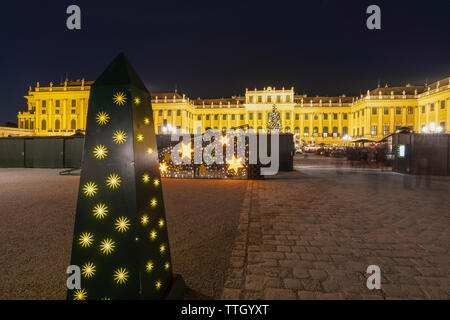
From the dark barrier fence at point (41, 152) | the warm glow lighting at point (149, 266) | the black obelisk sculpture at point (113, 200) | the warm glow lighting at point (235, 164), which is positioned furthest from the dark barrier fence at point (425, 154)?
the black obelisk sculpture at point (113, 200)

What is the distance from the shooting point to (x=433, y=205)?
613 centimetres

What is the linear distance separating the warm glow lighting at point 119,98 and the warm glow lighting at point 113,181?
1.68 ft

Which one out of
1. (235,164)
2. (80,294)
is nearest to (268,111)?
(235,164)

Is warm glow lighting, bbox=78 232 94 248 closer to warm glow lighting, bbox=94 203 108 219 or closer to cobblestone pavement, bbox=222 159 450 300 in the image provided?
warm glow lighting, bbox=94 203 108 219

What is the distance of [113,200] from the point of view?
6.13 ft

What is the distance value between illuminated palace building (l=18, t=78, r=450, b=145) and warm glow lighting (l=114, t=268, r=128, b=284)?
62.7m

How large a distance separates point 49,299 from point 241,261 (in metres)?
1.91

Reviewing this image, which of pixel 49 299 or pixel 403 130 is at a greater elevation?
pixel 403 130

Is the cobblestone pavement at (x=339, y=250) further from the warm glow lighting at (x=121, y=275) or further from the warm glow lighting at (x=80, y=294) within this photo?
the warm glow lighting at (x=80, y=294)

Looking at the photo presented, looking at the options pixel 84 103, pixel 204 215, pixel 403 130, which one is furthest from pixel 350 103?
pixel 204 215

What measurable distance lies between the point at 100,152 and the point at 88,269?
0.86 meters

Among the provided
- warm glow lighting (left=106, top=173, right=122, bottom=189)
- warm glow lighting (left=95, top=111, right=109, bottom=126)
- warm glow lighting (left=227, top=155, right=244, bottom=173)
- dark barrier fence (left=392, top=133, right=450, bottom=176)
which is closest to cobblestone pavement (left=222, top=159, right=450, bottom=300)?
warm glow lighting (left=106, top=173, right=122, bottom=189)

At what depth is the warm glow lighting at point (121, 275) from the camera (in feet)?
6.07
